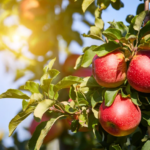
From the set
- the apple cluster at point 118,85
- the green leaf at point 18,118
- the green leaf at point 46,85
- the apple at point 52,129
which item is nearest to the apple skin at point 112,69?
the apple cluster at point 118,85

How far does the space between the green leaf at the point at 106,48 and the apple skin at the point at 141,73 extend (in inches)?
3.6

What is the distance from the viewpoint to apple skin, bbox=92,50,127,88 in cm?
91

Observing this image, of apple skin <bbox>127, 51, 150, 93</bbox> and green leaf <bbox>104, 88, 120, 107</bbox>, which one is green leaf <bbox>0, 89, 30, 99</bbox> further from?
apple skin <bbox>127, 51, 150, 93</bbox>

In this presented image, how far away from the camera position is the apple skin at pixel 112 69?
91 cm

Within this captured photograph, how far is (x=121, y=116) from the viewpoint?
93cm

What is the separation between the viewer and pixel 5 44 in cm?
209

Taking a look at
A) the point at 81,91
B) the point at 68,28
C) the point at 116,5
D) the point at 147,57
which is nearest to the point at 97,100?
the point at 81,91

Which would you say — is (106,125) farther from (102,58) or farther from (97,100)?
(102,58)

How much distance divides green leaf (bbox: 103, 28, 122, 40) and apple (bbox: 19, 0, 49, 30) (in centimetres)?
106

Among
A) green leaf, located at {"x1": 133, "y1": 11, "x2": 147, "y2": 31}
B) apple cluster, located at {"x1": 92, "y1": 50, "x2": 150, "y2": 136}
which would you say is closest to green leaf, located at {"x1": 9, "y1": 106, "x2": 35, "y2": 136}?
apple cluster, located at {"x1": 92, "y1": 50, "x2": 150, "y2": 136}

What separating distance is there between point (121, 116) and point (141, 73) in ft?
0.62

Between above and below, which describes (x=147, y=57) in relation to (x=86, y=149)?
above

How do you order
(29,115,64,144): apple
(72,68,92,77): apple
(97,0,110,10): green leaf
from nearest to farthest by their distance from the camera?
(97,0,110,10): green leaf → (72,68,92,77): apple → (29,115,64,144): apple

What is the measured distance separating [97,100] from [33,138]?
325 mm
